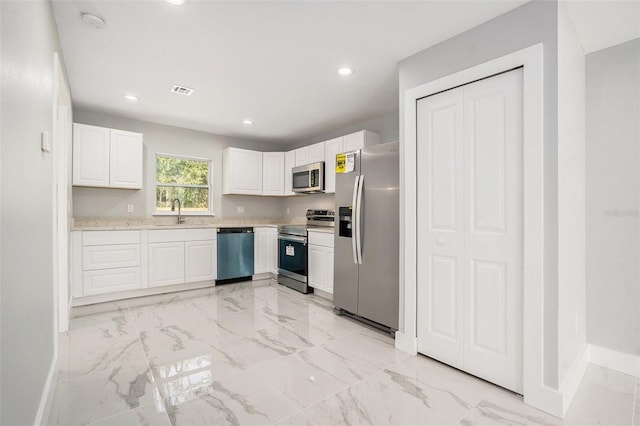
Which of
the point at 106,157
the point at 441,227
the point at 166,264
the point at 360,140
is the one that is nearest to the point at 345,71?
the point at 360,140

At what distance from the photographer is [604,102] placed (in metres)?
2.40

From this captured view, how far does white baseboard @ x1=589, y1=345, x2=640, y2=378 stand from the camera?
2.27 m

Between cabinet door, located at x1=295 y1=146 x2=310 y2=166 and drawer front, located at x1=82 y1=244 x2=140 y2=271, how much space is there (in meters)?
2.66

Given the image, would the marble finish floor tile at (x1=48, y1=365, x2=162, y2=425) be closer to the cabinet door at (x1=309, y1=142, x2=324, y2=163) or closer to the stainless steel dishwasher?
the stainless steel dishwasher

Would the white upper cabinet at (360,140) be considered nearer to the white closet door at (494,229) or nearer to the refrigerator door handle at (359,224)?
the refrigerator door handle at (359,224)

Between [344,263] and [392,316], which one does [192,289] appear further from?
[392,316]

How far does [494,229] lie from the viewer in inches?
82.4

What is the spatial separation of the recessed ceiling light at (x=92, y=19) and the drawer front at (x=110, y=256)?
2.58 m

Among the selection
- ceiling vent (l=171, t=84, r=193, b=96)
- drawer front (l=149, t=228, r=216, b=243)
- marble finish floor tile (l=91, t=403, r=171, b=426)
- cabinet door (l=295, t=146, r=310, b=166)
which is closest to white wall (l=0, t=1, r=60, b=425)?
marble finish floor tile (l=91, t=403, r=171, b=426)

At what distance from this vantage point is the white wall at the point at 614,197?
2.29m

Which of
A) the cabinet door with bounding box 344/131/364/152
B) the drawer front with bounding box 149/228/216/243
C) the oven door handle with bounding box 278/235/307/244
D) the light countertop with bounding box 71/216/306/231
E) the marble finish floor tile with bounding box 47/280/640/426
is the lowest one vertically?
the marble finish floor tile with bounding box 47/280/640/426

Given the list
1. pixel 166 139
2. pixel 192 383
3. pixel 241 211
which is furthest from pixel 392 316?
pixel 166 139

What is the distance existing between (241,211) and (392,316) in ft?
11.8

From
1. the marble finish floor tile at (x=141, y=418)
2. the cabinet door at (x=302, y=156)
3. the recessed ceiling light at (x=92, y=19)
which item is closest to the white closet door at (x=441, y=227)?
the marble finish floor tile at (x=141, y=418)
